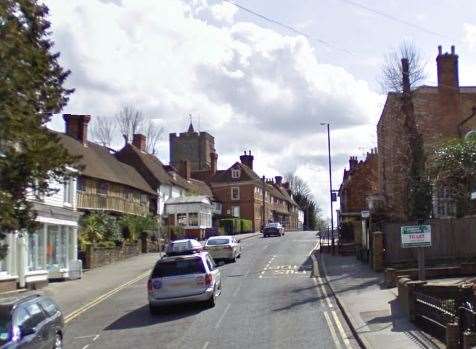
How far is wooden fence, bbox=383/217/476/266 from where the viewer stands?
28.4m

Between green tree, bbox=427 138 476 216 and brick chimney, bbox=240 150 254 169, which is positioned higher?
brick chimney, bbox=240 150 254 169

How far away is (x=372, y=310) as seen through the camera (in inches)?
698

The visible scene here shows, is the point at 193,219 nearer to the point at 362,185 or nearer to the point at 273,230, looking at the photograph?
the point at 273,230

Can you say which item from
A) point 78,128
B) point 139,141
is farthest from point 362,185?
point 78,128

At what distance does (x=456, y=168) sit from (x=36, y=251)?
64.5 feet

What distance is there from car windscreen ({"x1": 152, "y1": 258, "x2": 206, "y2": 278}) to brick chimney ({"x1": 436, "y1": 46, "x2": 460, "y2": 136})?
26736 mm

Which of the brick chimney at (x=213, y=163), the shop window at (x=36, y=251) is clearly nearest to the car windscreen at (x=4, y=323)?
the shop window at (x=36, y=251)

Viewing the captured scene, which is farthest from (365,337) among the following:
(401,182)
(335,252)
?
(335,252)

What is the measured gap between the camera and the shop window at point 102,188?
4969cm

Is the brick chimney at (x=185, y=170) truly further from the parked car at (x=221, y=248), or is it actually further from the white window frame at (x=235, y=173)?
the parked car at (x=221, y=248)

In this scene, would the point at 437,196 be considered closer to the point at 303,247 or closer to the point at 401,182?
the point at 401,182

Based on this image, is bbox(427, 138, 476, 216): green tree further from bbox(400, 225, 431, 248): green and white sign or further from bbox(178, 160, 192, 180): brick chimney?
bbox(178, 160, 192, 180): brick chimney

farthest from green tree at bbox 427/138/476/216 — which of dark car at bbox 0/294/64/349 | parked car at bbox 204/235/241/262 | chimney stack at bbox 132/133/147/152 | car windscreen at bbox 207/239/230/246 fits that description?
chimney stack at bbox 132/133/147/152

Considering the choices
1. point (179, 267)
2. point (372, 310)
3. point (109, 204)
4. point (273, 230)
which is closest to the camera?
point (372, 310)
